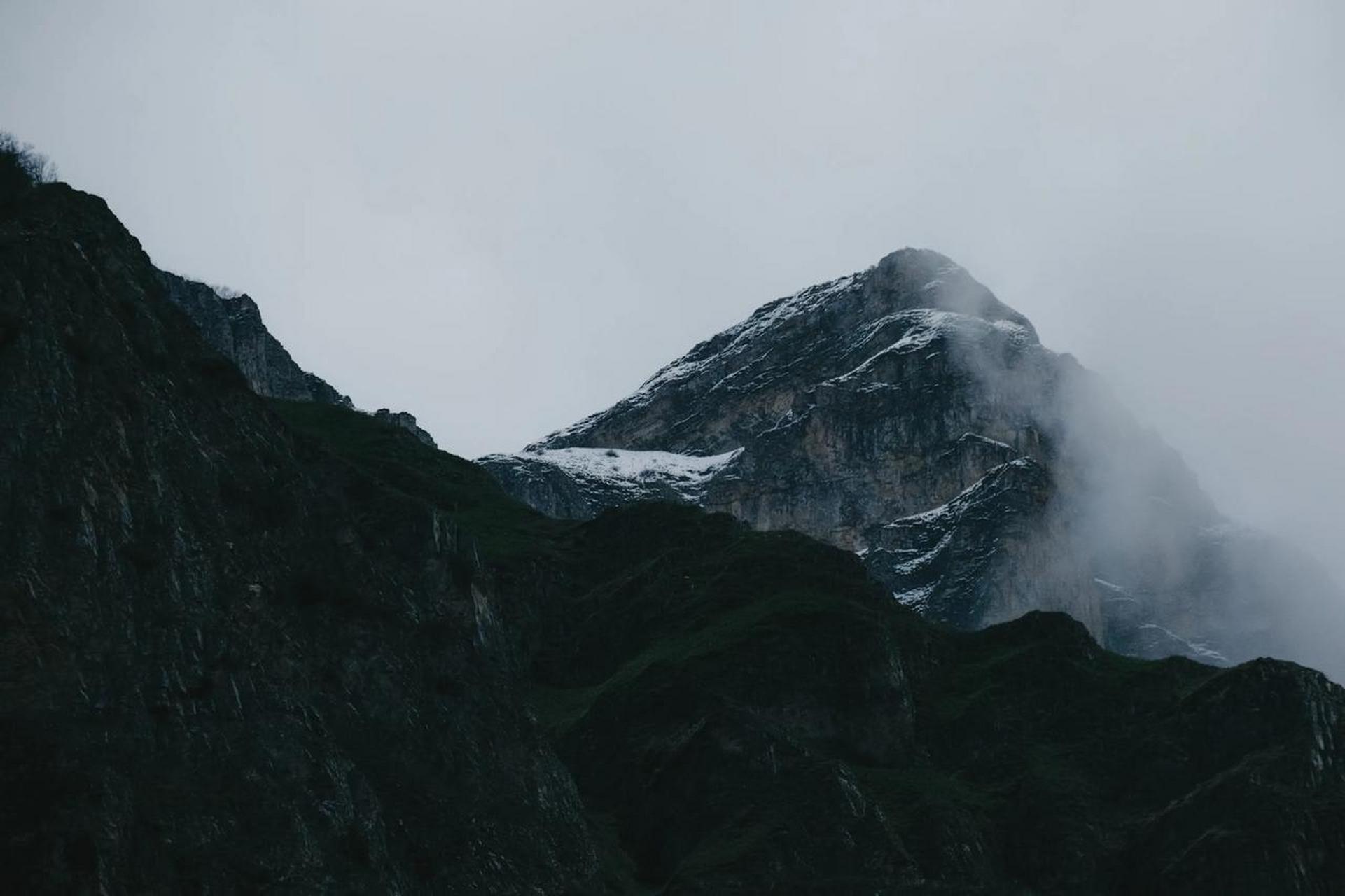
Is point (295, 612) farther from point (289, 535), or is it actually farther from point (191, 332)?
point (191, 332)

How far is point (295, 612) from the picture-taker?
10581cm

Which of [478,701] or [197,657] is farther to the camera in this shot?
[478,701]

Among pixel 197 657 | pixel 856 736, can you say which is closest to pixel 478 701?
pixel 197 657

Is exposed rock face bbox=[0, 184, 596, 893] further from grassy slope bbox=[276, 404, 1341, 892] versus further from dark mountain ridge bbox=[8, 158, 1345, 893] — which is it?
grassy slope bbox=[276, 404, 1341, 892]

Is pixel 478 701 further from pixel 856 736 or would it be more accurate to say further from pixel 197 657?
pixel 856 736

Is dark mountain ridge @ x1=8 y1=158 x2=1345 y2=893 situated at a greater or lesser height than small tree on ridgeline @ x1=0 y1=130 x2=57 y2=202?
lesser

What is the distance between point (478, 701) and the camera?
379 feet

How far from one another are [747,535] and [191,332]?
67167 mm

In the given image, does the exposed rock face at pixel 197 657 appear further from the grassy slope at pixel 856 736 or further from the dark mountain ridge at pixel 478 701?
the grassy slope at pixel 856 736

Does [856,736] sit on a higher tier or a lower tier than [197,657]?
higher

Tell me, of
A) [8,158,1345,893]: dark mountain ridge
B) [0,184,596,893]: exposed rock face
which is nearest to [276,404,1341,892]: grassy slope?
[8,158,1345,893]: dark mountain ridge

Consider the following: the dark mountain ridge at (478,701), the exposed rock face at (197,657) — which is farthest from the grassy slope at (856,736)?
the exposed rock face at (197,657)

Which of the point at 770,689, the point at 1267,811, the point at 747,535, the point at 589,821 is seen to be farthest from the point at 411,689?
the point at 747,535

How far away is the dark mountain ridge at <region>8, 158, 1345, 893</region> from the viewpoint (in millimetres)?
88125
